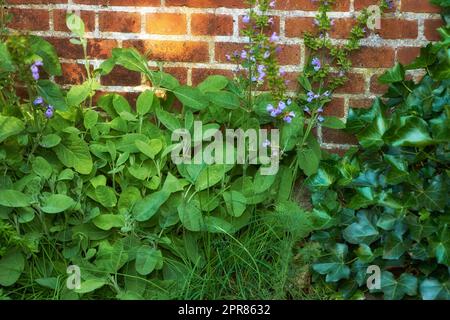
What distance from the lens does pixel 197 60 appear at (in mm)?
2986

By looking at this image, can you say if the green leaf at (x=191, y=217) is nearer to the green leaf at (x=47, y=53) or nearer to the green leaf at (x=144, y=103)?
the green leaf at (x=144, y=103)

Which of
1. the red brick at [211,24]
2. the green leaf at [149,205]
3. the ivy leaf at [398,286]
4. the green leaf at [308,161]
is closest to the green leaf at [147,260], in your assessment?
the green leaf at [149,205]

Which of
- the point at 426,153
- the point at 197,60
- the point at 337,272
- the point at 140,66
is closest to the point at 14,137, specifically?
the point at 140,66

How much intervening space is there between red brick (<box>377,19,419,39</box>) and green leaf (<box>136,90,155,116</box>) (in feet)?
2.90

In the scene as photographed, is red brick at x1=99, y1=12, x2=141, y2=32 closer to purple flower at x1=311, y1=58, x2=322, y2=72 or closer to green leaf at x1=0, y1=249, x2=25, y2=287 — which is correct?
purple flower at x1=311, y1=58, x2=322, y2=72

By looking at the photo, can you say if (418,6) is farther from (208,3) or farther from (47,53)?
(47,53)

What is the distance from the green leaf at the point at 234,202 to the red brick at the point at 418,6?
3.01 ft

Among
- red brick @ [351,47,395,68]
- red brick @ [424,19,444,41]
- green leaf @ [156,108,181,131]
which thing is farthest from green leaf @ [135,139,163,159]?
red brick @ [424,19,444,41]

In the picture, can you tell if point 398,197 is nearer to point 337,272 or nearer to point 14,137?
point 337,272

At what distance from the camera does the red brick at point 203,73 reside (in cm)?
298

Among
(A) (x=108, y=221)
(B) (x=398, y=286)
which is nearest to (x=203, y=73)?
(A) (x=108, y=221)

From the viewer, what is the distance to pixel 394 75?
9.19ft
